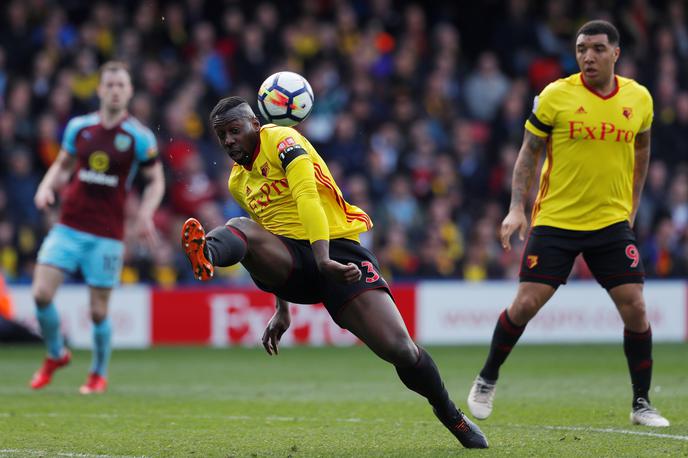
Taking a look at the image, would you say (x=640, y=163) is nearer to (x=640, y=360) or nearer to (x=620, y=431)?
(x=640, y=360)

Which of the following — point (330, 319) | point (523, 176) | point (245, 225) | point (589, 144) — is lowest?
point (330, 319)

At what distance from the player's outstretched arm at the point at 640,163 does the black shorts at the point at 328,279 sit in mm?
2225

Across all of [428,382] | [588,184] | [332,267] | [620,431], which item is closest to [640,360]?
[620,431]

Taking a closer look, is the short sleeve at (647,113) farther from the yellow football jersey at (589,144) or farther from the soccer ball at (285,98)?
the soccer ball at (285,98)

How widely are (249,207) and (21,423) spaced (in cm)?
258

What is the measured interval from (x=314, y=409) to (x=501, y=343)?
1903mm

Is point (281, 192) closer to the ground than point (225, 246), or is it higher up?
higher up

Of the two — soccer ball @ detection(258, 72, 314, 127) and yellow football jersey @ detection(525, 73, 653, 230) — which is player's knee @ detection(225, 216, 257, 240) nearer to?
soccer ball @ detection(258, 72, 314, 127)

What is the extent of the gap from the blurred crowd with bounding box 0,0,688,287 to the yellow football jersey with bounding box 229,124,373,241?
30.5 feet

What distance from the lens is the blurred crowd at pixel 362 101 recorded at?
57.2 feet

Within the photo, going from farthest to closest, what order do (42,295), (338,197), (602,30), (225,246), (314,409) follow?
(42,295)
(314,409)
(602,30)
(338,197)
(225,246)

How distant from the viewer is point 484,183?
63.0 feet

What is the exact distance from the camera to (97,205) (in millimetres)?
10695

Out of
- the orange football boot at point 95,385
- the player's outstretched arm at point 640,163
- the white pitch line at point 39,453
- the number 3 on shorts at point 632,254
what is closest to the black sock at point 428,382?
the white pitch line at point 39,453
